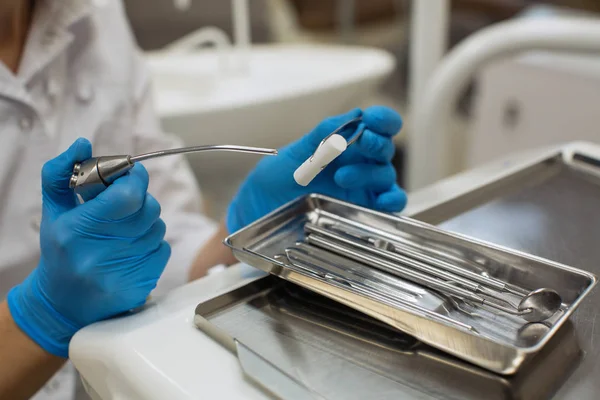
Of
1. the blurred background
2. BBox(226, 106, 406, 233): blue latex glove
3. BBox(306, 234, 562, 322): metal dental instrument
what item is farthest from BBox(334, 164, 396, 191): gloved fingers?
the blurred background

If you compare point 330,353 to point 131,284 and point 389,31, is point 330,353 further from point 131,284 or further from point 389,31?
point 389,31

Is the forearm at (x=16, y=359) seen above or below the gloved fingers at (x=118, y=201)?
below

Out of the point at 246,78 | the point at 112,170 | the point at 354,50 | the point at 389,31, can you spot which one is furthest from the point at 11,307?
the point at 389,31

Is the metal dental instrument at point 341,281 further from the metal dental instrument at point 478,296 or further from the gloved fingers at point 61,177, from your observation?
the gloved fingers at point 61,177

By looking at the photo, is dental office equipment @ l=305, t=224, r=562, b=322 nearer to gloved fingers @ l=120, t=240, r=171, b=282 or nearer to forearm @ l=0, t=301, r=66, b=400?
gloved fingers @ l=120, t=240, r=171, b=282

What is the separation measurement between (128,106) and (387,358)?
55cm

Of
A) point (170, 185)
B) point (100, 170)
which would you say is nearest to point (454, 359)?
point (100, 170)

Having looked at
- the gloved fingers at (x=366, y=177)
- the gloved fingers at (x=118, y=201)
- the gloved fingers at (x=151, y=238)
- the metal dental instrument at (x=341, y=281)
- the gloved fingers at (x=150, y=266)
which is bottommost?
the gloved fingers at (x=150, y=266)

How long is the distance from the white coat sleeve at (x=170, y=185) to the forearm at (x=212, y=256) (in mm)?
39

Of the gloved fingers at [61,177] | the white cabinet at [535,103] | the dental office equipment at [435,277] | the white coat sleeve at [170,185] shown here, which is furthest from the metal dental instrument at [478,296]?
the white cabinet at [535,103]

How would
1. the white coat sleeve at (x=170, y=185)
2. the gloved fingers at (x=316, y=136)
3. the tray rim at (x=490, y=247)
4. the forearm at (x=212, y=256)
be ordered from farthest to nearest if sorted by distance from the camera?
the white coat sleeve at (x=170, y=185) < the forearm at (x=212, y=256) < the gloved fingers at (x=316, y=136) < the tray rim at (x=490, y=247)

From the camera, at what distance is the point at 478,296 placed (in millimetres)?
363

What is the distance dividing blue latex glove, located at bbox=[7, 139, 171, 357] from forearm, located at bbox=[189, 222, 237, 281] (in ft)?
0.64

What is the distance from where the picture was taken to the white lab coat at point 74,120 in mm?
595
